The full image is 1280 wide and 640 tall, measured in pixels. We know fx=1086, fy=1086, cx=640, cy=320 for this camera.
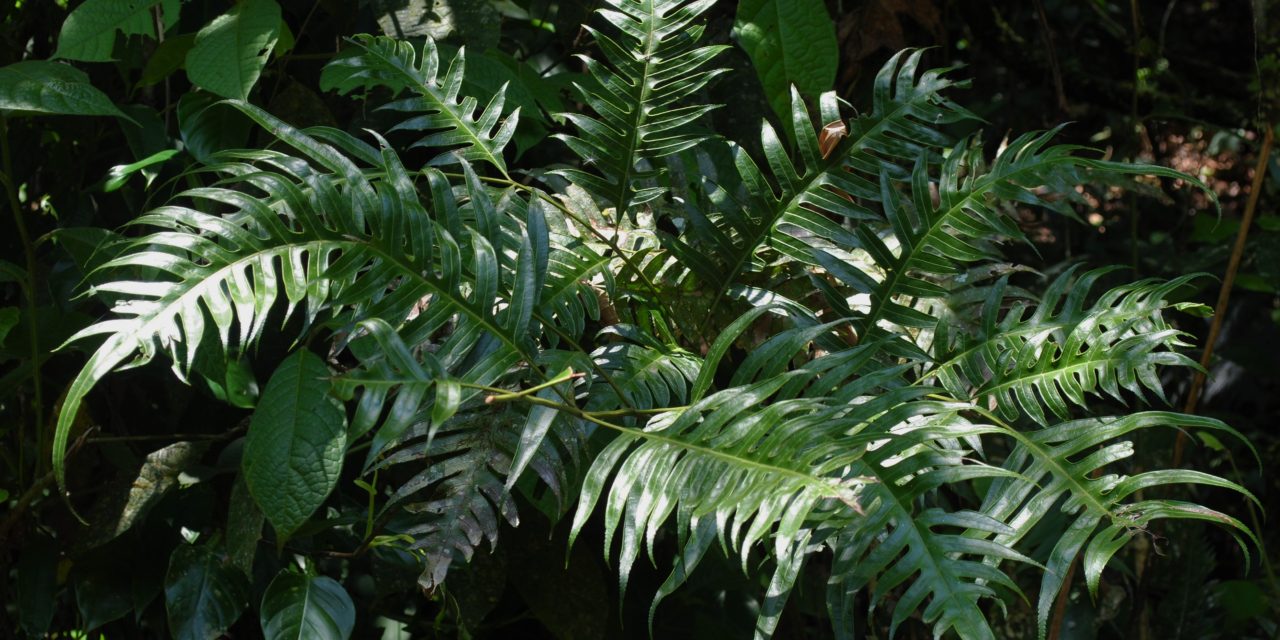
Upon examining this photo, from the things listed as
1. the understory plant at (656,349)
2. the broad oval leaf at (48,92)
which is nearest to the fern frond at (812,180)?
the understory plant at (656,349)

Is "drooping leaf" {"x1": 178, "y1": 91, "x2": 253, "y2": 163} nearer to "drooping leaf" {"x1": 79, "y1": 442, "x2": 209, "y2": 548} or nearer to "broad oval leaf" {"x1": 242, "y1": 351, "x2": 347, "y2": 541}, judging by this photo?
"drooping leaf" {"x1": 79, "y1": 442, "x2": 209, "y2": 548}

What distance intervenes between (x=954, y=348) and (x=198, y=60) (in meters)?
0.77

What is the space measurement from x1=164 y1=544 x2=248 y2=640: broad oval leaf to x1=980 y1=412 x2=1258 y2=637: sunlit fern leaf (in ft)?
2.47

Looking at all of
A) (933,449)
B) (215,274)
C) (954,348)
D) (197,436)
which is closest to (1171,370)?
(954,348)

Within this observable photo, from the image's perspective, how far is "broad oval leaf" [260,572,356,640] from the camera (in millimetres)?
988

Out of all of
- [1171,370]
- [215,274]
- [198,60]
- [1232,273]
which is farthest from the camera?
[1171,370]

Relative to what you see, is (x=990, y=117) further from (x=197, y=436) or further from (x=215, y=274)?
(x=215, y=274)

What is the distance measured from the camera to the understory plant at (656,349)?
0.71 m

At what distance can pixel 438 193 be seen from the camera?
875mm

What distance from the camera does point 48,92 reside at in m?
0.99

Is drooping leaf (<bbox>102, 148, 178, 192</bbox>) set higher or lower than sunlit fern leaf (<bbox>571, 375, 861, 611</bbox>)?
lower

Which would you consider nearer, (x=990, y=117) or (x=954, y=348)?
(x=954, y=348)

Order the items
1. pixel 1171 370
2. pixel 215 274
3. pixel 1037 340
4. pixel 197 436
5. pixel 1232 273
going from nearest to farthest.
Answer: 1. pixel 215 274
2. pixel 1037 340
3. pixel 197 436
4. pixel 1232 273
5. pixel 1171 370

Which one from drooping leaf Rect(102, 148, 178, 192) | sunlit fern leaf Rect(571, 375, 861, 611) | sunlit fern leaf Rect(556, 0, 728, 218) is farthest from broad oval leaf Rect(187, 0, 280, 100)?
sunlit fern leaf Rect(571, 375, 861, 611)
